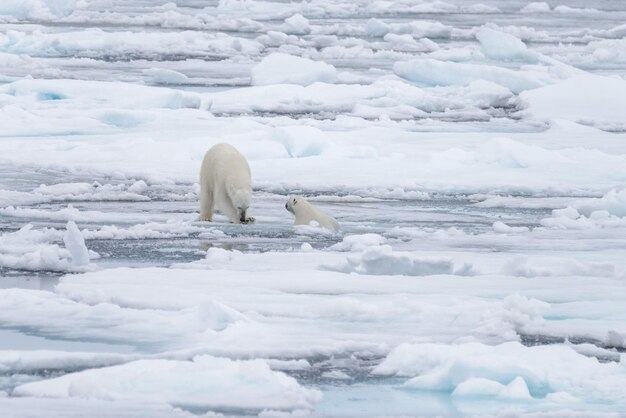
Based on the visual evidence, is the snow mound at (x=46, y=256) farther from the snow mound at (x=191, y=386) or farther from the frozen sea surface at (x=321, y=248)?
the snow mound at (x=191, y=386)

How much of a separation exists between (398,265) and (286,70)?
1081cm

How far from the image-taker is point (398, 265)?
19.3 feet

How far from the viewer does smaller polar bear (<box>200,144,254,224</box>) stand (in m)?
7.45

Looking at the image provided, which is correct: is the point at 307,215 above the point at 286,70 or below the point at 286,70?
above

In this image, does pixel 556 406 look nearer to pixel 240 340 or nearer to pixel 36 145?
pixel 240 340

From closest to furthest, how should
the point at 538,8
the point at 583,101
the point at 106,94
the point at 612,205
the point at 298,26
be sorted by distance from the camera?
1. the point at 612,205
2. the point at 583,101
3. the point at 106,94
4. the point at 298,26
5. the point at 538,8

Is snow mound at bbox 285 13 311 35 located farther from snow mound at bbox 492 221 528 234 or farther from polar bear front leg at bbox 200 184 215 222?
snow mound at bbox 492 221 528 234

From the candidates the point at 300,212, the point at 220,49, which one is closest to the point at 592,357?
the point at 300,212

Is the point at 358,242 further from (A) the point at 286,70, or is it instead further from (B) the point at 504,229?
(A) the point at 286,70

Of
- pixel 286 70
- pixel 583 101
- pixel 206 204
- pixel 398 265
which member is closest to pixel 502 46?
pixel 286 70

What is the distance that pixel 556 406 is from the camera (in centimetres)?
393

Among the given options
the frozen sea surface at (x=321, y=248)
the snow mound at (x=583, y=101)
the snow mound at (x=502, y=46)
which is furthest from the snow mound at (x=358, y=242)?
the snow mound at (x=502, y=46)

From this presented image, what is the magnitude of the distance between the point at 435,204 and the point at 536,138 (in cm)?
357

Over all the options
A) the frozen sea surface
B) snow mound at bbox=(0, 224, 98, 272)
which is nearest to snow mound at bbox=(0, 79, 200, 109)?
the frozen sea surface
